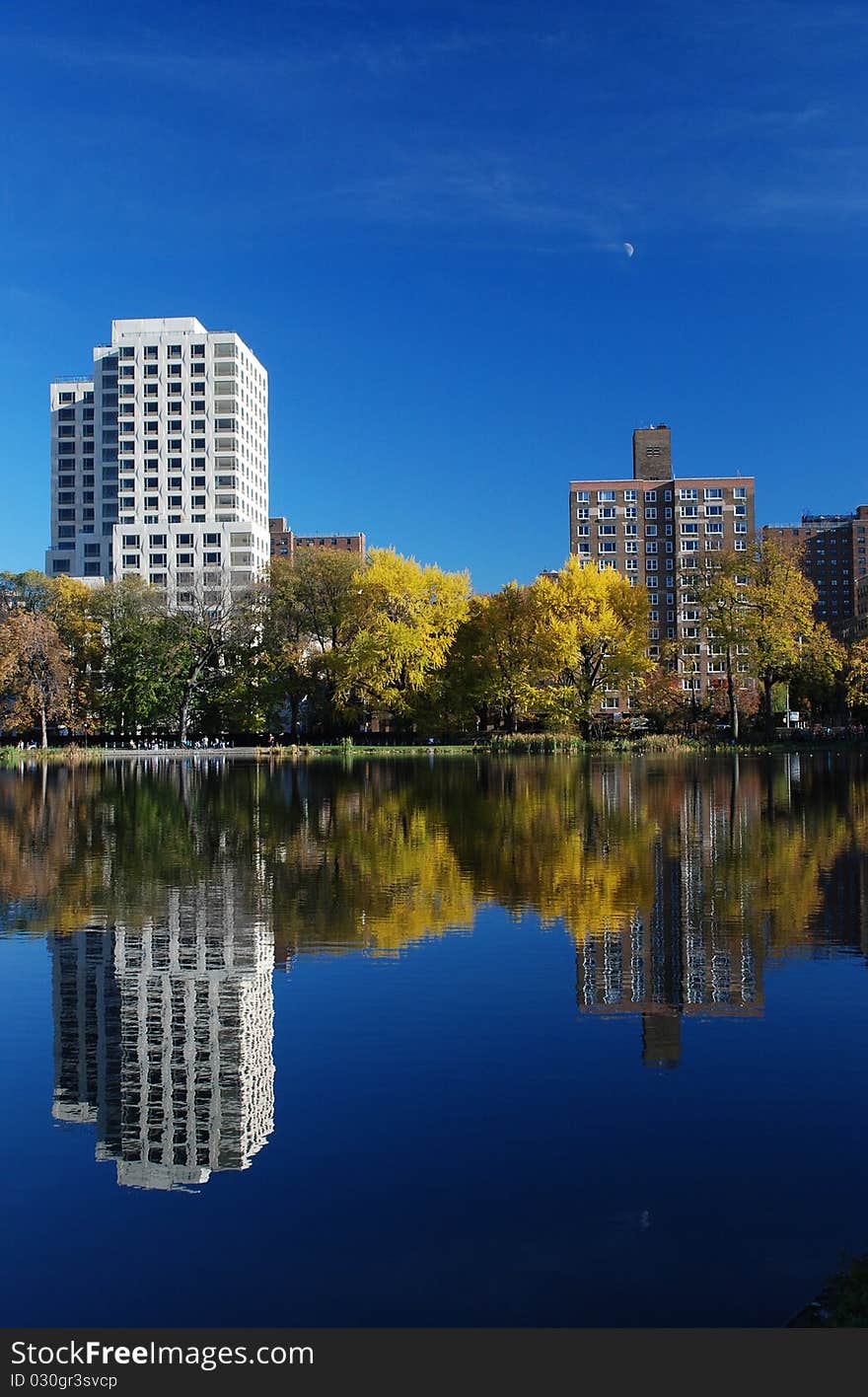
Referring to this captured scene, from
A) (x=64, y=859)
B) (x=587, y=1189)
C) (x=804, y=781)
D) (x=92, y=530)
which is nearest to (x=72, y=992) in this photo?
(x=587, y=1189)

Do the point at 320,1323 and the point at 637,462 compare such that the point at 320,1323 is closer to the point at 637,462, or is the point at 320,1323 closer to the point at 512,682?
the point at 512,682

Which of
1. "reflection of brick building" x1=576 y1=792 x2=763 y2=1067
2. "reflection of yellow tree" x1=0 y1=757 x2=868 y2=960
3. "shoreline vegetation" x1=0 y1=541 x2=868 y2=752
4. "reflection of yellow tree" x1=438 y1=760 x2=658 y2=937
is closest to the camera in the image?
"reflection of brick building" x1=576 y1=792 x2=763 y2=1067

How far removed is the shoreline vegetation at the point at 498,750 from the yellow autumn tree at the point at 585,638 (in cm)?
296

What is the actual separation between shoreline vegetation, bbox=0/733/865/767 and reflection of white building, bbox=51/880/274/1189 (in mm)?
61059

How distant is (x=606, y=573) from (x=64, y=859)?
209ft

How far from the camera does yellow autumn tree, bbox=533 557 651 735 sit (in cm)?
7756

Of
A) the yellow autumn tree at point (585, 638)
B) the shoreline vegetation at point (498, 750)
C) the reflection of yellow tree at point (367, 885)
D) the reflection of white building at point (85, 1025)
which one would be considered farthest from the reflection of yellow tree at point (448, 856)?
the yellow autumn tree at point (585, 638)

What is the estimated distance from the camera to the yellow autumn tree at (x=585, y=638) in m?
77.6

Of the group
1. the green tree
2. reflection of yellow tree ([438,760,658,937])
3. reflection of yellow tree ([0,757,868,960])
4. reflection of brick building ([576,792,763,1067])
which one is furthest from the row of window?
reflection of brick building ([576,792,763,1067])

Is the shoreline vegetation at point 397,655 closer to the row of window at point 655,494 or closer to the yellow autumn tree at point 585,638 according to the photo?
the yellow autumn tree at point 585,638

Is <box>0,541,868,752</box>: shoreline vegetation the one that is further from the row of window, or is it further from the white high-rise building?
the row of window

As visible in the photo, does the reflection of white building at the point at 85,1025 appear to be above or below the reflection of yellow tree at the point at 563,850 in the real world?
below

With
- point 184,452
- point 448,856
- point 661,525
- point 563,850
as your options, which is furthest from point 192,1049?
point 661,525

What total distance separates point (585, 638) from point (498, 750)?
978 cm
